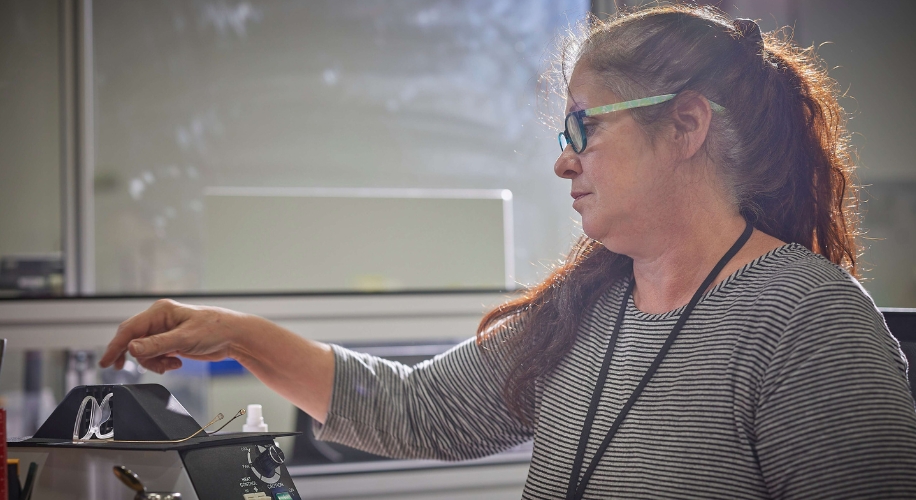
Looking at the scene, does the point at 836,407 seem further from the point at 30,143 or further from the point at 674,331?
the point at 30,143

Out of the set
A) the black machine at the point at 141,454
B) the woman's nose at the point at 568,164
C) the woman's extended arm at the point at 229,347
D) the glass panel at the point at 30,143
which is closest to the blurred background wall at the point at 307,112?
the glass panel at the point at 30,143

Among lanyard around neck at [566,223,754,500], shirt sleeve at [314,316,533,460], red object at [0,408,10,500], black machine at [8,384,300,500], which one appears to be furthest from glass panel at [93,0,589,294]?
red object at [0,408,10,500]

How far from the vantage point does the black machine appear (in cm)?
72

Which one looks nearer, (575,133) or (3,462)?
(3,462)

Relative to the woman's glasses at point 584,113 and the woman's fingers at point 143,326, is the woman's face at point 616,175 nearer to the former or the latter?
the woman's glasses at point 584,113

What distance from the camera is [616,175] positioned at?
0.94 metres

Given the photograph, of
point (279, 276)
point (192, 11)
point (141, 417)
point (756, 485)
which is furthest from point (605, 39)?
point (192, 11)

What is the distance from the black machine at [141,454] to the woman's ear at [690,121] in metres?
0.64

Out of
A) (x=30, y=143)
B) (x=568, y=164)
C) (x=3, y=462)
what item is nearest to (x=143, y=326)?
(x=3, y=462)

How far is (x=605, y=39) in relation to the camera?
1.00 m

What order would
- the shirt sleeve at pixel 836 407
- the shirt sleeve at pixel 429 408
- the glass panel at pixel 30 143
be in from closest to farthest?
the shirt sleeve at pixel 836 407
the shirt sleeve at pixel 429 408
the glass panel at pixel 30 143

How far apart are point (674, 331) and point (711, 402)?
110 mm

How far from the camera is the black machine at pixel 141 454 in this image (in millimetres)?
720

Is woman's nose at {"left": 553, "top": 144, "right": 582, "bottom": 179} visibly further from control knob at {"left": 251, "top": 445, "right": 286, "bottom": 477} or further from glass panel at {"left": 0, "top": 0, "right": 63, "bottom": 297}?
glass panel at {"left": 0, "top": 0, "right": 63, "bottom": 297}
